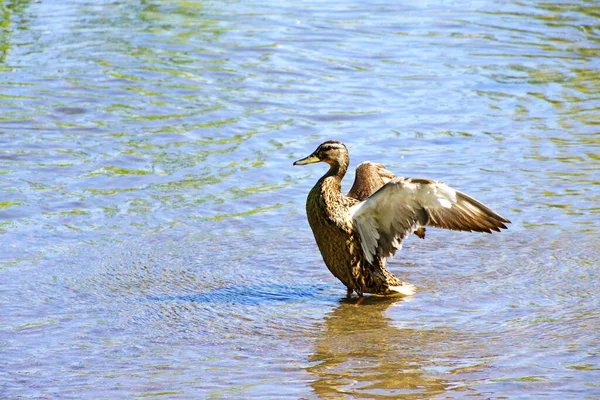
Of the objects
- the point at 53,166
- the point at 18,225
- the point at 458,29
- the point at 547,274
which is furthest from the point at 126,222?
the point at 458,29

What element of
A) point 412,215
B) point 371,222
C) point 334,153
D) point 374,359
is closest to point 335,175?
point 334,153

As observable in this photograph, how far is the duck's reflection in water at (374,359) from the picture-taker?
216 inches

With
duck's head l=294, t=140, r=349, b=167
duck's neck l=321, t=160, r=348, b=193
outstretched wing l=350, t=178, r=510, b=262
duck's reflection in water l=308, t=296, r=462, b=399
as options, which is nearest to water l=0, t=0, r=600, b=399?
duck's reflection in water l=308, t=296, r=462, b=399

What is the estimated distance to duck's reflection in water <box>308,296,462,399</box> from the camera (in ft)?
18.0

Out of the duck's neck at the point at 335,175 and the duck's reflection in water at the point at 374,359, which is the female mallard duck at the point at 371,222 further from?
the duck's reflection in water at the point at 374,359

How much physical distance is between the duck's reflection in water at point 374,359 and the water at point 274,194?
2 centimetres

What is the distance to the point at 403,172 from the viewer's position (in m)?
9.57

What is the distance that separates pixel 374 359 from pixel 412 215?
4.92 feet

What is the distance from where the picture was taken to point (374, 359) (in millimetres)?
5961

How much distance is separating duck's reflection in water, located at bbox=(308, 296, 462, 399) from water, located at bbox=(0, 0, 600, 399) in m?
0.02

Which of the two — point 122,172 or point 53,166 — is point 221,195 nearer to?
point 122,172

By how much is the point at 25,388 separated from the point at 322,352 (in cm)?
178

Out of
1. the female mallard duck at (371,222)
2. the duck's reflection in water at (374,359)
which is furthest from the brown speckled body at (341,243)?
the duck's reflection in water at (374,359)

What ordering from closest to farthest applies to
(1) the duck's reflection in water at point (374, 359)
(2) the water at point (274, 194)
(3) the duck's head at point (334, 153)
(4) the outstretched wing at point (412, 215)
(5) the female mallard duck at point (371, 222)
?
1. (1) the duck's reflection in water at point (374, 359)
2. (2) the water at point (274, 194)
3. (4) the outstretched wing at point (412, 215)
4. (5) the female mallard duck at point (371, 222)
5. (3) the duck's head at point (334, 153)
